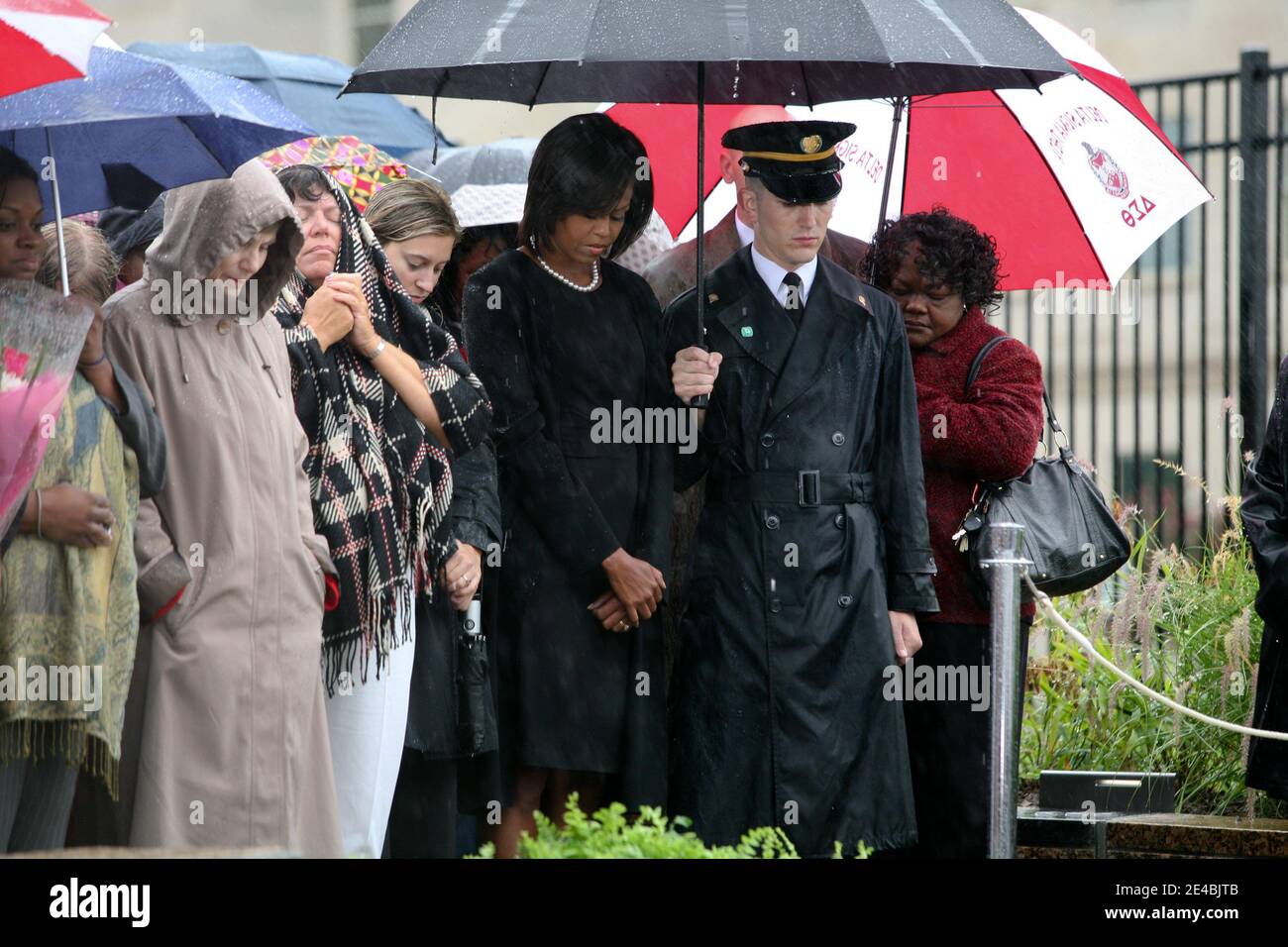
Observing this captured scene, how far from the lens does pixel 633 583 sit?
17.4 ft

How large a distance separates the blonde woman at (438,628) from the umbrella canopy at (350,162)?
0.21m

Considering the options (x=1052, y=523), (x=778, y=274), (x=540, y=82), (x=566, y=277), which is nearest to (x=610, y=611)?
(x=566, y=277)

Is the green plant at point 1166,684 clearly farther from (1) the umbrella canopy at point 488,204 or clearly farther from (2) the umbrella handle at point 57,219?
(2) the umbrella handle at point 57,219

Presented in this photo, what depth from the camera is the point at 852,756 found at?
5.30m

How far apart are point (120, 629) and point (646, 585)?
150 centimetres

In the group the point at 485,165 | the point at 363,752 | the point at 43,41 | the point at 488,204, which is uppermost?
the point at 485,165

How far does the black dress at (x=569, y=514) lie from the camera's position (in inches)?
209

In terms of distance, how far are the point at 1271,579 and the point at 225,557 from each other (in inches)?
117

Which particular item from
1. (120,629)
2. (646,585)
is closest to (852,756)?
(646,585)

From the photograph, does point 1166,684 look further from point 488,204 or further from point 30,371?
point 30,371

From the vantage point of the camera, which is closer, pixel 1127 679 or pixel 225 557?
pixel 225 557

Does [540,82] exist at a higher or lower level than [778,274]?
higher

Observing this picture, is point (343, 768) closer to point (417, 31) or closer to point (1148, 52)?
point (417, 31)

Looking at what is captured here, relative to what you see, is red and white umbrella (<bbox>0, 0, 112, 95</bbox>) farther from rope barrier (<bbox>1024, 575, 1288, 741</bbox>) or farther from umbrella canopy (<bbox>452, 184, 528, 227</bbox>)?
rope barrier (<bbox>1024, 575, 1288, 741</bbox>)
